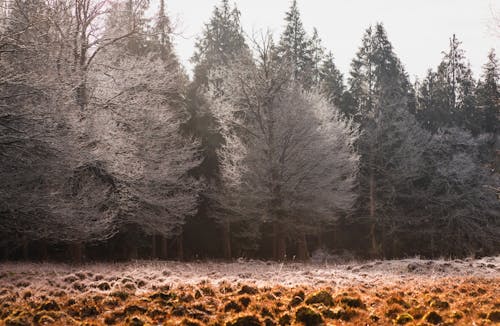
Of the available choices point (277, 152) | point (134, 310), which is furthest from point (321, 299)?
point (277, 152)

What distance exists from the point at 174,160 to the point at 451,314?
18617 mm

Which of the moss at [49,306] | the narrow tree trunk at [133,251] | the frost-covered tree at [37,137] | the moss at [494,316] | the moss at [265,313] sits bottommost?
the narrow tree trunk at [133,251]

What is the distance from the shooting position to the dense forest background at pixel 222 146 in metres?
13.4

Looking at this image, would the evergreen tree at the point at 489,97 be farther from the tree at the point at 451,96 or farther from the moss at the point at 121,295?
the moss at the point at 121,295

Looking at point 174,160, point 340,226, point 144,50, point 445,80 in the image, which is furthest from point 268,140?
point 445,80

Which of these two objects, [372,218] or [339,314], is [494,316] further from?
[372,218]

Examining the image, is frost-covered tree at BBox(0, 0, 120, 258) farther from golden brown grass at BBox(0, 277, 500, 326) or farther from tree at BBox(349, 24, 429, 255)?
tree at BBox(349, 24, 429, 255)

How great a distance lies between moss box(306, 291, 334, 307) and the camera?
5.39 metres

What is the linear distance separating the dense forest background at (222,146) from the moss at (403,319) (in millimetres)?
8801

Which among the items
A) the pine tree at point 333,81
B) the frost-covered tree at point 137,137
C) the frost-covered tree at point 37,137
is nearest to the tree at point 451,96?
the pine tree at point 333,81

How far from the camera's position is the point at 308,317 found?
4621mm

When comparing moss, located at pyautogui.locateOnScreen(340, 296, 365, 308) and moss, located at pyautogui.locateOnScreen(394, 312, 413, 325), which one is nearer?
moss, located at pyautogui.locateOnScreen(394, 312, 413, 325)

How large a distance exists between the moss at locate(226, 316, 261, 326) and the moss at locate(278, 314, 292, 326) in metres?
0.24

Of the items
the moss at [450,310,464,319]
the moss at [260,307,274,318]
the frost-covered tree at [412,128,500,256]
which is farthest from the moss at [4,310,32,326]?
the frost-covered tree at [412,128,500,256]
